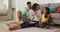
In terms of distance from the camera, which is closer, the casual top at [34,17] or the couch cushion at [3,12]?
the casual top at [34,17]

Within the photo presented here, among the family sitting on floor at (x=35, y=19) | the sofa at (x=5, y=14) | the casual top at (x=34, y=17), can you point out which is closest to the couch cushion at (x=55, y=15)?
the family sitting on floor at (x=35, y=19)

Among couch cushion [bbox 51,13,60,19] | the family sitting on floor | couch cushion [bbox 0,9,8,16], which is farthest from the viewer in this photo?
couch cushion [bbox 0,9,8,16]

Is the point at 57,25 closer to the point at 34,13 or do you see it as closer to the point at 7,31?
the point at 34,13

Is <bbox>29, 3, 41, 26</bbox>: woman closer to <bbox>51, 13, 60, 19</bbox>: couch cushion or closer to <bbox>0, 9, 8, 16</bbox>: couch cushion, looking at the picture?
<bbox>51, 13, 60, 19</bbox>: couch cushion

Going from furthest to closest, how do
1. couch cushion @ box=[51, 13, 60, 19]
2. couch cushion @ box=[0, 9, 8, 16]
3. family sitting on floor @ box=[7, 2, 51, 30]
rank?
couch cushion @ box=[0, 9, 8, 16] → couch cushion @ box=[51, 13, 60, 19] → family sitting on floor @ box=[7, 2, 51, 30]

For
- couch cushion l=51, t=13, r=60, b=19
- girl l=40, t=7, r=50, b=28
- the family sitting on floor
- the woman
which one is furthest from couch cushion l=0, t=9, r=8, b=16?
couch cushion l=51, t=13, r=60, b=19

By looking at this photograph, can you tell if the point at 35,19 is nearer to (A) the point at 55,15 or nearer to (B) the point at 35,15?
(B) the point at 35,15

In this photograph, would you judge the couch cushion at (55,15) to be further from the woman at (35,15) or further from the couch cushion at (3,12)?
the couch cushion at (3,12)

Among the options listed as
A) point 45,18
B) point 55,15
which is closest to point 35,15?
point 45,18

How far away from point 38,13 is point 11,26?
810 mm

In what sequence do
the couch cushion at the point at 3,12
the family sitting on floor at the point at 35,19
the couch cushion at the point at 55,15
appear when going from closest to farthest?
1. the family sitting on floor at the point at 35,19
2. the couch cushion at the point at 55,15
3. the couch cushion at the point at 3,12

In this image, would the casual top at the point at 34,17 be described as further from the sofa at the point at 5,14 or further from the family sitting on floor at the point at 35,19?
the sofa at the point at 5,14

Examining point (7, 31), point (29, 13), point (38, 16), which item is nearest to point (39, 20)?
point (38, 16)

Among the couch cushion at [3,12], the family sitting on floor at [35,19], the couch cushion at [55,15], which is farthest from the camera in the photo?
the couch cushion at [3,12]
